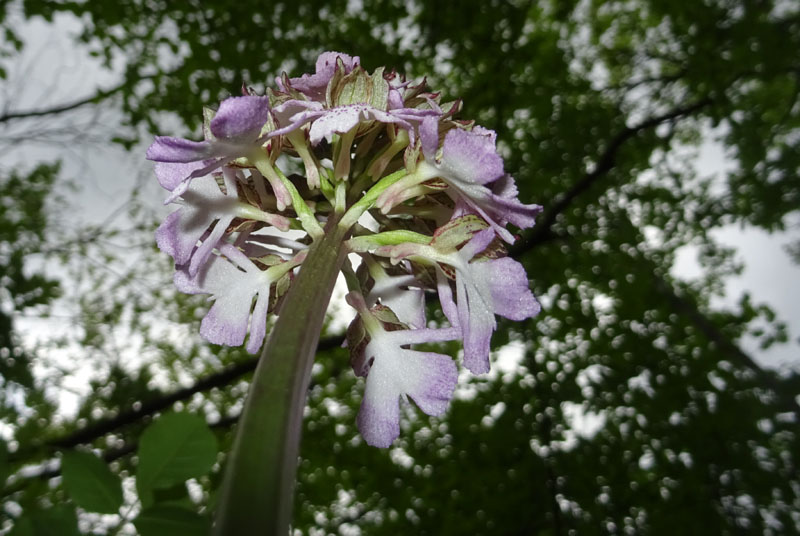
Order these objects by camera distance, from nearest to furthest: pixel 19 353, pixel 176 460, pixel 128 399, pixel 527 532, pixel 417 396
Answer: pixel 417 396 < pixel 176 460 < pixel 19 353 < pixel 527 532 < pixel 128 399

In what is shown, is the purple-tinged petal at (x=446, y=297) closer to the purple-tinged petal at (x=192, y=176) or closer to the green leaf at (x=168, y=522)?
the purple-tinged petal at (x=192, y=176)

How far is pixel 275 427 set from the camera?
1.46 feet

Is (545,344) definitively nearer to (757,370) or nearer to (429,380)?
(757,370)

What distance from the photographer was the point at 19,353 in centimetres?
353

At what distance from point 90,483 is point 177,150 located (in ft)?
2.37

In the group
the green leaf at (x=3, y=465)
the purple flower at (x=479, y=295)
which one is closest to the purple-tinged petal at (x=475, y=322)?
the purple flower at (x=479, y=295)

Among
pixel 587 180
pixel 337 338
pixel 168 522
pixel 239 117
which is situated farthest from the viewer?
pixel 337 338

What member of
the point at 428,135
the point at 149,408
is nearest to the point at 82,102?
the point at 149,408

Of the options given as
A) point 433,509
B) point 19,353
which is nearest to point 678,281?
point 433,509

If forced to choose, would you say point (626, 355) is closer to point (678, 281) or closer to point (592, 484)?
point (592, 484)

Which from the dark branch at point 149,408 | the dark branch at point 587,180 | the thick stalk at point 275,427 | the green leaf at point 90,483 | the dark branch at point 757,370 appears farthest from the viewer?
the dark branch at point 757,370

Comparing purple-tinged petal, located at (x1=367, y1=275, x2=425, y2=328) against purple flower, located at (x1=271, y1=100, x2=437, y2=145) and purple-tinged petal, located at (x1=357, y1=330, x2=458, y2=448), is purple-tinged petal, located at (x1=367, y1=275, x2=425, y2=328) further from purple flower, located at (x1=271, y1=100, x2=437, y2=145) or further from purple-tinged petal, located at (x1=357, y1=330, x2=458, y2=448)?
purple flower, located at (x1=271, y1=100, x2=437, y2=145)

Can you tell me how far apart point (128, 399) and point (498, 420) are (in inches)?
128

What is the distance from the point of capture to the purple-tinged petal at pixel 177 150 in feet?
2.15
